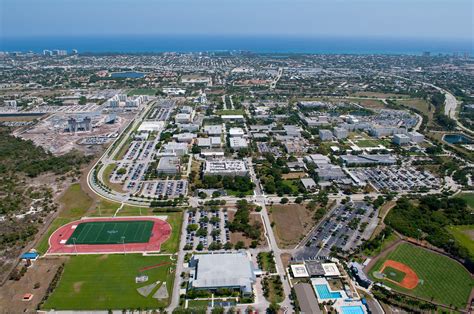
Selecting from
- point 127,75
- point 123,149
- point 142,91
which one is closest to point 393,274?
point 123,149

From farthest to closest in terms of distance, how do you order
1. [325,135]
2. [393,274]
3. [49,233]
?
1. [325,135]
2. [49,233]
3. [393,274]

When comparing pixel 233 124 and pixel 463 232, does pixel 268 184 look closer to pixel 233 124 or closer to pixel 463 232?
pixel 463 232

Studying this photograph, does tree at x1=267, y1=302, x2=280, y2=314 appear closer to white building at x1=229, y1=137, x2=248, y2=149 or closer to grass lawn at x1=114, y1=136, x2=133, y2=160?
white building at x1=229, y1=137, x2=248, y2=149

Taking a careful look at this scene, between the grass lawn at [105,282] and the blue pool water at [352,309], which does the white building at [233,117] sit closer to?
the grass lawn at [105,282]

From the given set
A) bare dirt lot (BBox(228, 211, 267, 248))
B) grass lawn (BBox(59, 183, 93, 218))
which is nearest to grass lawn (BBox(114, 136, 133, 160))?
grass lawn (BBox(59, 183, 93, 218))

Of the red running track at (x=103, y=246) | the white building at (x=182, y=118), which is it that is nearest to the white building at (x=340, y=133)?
the white building at (x=182, y=118)

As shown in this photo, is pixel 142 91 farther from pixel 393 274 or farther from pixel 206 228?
pixel 393 274

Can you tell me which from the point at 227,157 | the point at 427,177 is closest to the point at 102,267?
the point at 227,157
